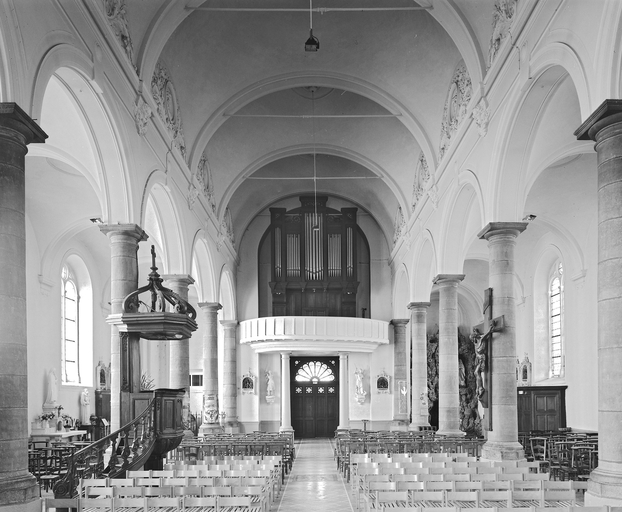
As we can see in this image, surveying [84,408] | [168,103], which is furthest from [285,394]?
[168,103]

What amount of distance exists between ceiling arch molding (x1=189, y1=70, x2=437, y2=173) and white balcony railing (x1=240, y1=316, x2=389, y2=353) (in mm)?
10389

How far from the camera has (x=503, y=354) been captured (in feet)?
47.9

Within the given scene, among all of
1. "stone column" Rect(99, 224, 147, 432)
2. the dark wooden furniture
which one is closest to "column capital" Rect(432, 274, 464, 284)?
the dark wooden furniture

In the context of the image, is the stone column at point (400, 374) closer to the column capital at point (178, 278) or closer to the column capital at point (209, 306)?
the column capital at point (209, 306)

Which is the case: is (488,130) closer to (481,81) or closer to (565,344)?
(481,81)

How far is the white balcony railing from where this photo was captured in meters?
30.0

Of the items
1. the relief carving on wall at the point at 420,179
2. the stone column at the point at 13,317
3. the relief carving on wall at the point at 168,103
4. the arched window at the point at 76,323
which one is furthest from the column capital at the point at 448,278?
the stone column at the point at 13,317

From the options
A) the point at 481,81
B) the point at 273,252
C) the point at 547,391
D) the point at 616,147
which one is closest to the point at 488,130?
the point at 481,81

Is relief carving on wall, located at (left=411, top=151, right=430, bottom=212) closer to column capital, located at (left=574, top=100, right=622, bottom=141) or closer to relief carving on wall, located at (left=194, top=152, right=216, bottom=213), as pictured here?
relief carving on wall, located at (left=194, top=152, right=216, bottom=213)

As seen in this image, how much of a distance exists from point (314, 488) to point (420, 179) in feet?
40.7

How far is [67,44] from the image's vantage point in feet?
35.7

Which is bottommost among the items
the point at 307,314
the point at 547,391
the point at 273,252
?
the point at 547,391

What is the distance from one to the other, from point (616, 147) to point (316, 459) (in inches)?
637

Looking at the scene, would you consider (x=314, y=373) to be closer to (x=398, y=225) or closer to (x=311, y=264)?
(x=311, y=264)
